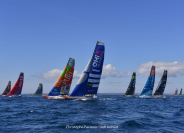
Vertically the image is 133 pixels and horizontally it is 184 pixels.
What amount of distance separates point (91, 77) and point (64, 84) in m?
12.9

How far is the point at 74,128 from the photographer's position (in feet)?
45.5

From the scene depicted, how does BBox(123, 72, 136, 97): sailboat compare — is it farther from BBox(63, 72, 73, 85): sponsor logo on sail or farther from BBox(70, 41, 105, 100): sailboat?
BBox(70, 41, 105, 100): sailboat

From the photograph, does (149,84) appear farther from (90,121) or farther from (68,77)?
(90,121)

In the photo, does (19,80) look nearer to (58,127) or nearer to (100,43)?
(100,43)

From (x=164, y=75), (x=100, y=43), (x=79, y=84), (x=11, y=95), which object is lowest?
(x=11, y=95)

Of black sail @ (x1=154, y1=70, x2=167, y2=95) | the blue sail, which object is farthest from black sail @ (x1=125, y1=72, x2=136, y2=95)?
the blue sail

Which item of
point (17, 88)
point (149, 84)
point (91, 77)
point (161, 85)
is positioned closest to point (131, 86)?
point (149, 84)

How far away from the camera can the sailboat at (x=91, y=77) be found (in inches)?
1564

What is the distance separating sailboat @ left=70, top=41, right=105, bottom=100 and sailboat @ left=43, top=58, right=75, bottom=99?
1070 centimetres

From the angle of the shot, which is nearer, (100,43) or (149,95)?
(100,43)

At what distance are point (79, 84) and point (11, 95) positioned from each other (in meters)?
47.7

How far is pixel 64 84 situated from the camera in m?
50.2

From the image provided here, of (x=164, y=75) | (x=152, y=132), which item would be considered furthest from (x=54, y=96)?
(x=164, y=75)

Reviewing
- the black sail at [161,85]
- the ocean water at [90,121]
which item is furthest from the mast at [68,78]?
the black sail at [161,85]
